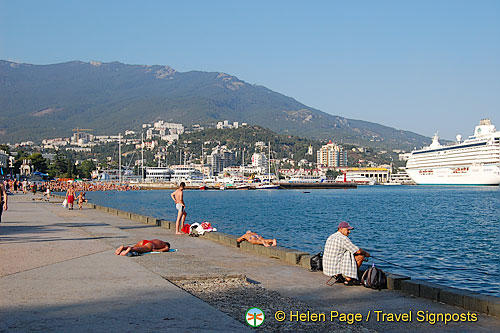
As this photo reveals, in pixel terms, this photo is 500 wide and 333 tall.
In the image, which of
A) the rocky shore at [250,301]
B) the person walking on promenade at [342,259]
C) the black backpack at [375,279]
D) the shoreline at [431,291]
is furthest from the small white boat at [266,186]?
the rocky shore at [250,301]

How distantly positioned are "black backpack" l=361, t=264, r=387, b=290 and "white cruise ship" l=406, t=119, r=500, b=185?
101m

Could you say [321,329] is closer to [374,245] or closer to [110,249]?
[110,249]

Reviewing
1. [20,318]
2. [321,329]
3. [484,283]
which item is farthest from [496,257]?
[20,318]

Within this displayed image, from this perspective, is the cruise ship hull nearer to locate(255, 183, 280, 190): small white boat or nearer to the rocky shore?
locate(255, 183, 280, 190): small white boat

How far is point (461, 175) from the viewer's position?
106 meters

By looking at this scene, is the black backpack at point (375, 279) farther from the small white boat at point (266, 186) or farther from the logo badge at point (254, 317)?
the small white boat at point (266, 186)

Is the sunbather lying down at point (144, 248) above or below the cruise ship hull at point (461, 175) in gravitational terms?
below

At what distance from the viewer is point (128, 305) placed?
21.4ft

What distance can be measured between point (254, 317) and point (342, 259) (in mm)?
3153

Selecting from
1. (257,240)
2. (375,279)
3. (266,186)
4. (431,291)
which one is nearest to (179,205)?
(257,240)

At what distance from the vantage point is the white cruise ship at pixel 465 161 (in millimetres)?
101750

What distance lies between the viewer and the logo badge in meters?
5.94

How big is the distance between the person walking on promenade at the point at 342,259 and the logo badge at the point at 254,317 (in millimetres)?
2559

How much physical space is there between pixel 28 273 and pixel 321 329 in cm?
489
